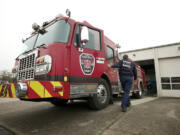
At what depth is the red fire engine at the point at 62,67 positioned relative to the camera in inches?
83.6

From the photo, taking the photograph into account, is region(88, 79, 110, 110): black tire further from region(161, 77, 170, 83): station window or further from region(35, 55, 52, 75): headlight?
region(161, 77, 170, 83): station window

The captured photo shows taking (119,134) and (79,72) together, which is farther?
(79,72)

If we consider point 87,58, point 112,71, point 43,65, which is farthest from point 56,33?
point 112,71

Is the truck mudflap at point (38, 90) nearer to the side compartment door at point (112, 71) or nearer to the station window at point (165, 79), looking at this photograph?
the side compartment door at point (112, 71)

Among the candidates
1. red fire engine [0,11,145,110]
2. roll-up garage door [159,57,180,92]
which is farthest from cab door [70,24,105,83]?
roll-up garage door [159,57,180,92]

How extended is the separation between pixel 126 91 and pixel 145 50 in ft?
26.1

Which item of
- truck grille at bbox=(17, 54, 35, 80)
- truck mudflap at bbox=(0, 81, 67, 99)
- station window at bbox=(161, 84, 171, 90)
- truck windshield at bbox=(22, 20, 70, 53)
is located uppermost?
truck windshield at bbox=(22, 20, 70, 53)

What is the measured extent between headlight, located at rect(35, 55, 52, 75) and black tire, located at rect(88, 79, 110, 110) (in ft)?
4.65

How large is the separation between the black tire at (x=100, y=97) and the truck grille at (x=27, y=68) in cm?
164

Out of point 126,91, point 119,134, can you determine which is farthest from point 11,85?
point 126,91

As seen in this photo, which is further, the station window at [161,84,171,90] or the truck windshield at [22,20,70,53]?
the station window at [161,84,171,90]

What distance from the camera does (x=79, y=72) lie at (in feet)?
8.86

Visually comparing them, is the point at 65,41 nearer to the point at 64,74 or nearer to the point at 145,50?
the point at 64,74

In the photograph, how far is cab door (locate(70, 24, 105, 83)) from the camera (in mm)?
2637
